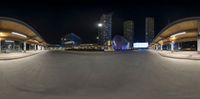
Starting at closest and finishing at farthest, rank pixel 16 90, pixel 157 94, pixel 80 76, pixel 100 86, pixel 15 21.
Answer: pixel 157 94 → pixel 16 90 → pixel 100 86 → pixel 80 76 → pixel 15 21

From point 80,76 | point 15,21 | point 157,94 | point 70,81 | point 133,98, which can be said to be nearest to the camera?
point 133,98

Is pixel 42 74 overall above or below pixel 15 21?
below

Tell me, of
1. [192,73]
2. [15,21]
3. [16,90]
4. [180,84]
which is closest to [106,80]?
[180,84]

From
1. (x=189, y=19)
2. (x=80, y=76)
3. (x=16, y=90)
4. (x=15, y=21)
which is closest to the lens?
(x=16, y=90)

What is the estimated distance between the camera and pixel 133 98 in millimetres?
9844

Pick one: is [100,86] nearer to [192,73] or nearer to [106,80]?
[106,80]

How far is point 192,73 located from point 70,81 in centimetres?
848

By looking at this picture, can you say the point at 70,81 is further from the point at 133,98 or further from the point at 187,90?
the point at 187,90

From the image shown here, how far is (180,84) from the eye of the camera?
1235 centimetres

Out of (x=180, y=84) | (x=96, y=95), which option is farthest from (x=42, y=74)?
(x=180, y=84)

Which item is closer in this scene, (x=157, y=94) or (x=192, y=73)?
(x=157, y=94)

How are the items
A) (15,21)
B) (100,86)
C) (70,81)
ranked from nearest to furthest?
(100,86) < (70,81) < (15,21)

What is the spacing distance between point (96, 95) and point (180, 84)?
507cm

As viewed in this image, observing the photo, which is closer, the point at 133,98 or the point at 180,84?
the point at 133,98
